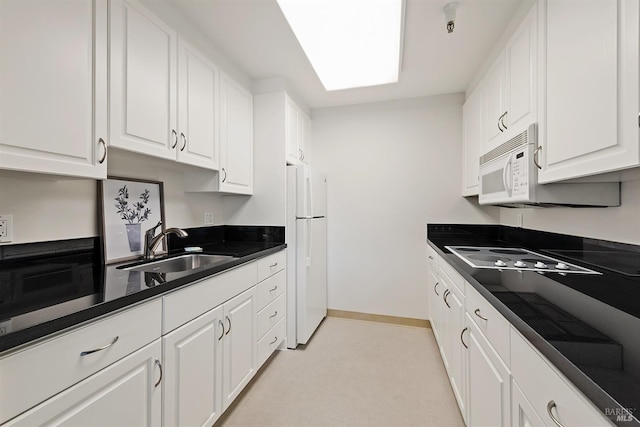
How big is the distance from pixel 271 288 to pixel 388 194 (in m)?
1.65

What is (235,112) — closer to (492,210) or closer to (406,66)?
(406,66)

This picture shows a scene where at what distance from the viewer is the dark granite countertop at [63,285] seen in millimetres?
709

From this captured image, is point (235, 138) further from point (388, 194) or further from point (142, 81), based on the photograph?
point (388, 194)

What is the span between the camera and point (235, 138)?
87.7 inches

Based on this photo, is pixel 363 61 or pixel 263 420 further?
pixel 363 61

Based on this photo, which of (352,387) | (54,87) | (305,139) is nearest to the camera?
(54,87)

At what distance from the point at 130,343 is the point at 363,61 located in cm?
254

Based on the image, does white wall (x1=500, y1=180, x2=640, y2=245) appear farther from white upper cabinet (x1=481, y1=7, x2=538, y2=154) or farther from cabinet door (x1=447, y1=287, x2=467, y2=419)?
cabinet door (x1=447, y1=287, x2=467, y2=419)

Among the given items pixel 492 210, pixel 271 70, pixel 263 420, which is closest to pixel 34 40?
pixel 271 70

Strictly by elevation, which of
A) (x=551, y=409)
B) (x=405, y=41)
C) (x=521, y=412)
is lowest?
(x=521, y=412)

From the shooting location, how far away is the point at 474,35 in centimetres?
187

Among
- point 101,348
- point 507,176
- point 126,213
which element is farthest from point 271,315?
point 507,176

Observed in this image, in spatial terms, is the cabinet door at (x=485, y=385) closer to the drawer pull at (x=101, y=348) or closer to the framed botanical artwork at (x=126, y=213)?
the drawer pull at (x=101, y=348)

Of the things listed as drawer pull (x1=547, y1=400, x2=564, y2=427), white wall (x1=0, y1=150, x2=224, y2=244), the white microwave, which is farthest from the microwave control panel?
white wall (x1=0, y1=150, x2=224, y2=244)
